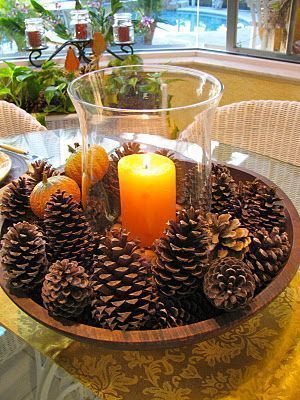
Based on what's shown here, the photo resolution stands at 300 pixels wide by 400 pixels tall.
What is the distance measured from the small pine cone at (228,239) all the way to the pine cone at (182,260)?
4 centimetres

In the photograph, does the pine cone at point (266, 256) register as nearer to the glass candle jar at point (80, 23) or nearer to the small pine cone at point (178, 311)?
the small pine cone at point (178, 311)

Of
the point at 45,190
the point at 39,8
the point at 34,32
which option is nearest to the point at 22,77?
the point at 34,32

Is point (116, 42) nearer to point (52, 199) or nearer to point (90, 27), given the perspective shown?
point (90, 27)

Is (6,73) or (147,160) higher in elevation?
(147,160)

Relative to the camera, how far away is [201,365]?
587 millimetres

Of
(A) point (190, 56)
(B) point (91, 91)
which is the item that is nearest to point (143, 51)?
(A) point (190, 56)

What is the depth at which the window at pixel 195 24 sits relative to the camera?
2369 mm

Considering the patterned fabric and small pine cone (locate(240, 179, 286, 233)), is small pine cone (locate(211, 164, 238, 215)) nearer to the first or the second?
small pine cone (locate(240, 179, 286, 233))

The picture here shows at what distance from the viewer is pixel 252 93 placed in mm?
2439

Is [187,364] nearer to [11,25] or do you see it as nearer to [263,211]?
[263,211]

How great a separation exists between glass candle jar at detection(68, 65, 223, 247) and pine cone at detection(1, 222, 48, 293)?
115 millimetres

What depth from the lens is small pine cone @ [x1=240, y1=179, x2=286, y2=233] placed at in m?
0.68

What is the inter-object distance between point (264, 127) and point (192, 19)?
1.57m

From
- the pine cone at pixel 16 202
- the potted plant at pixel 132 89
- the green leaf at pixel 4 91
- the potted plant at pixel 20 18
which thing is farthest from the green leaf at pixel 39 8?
the pine cone at pixel 16 202
